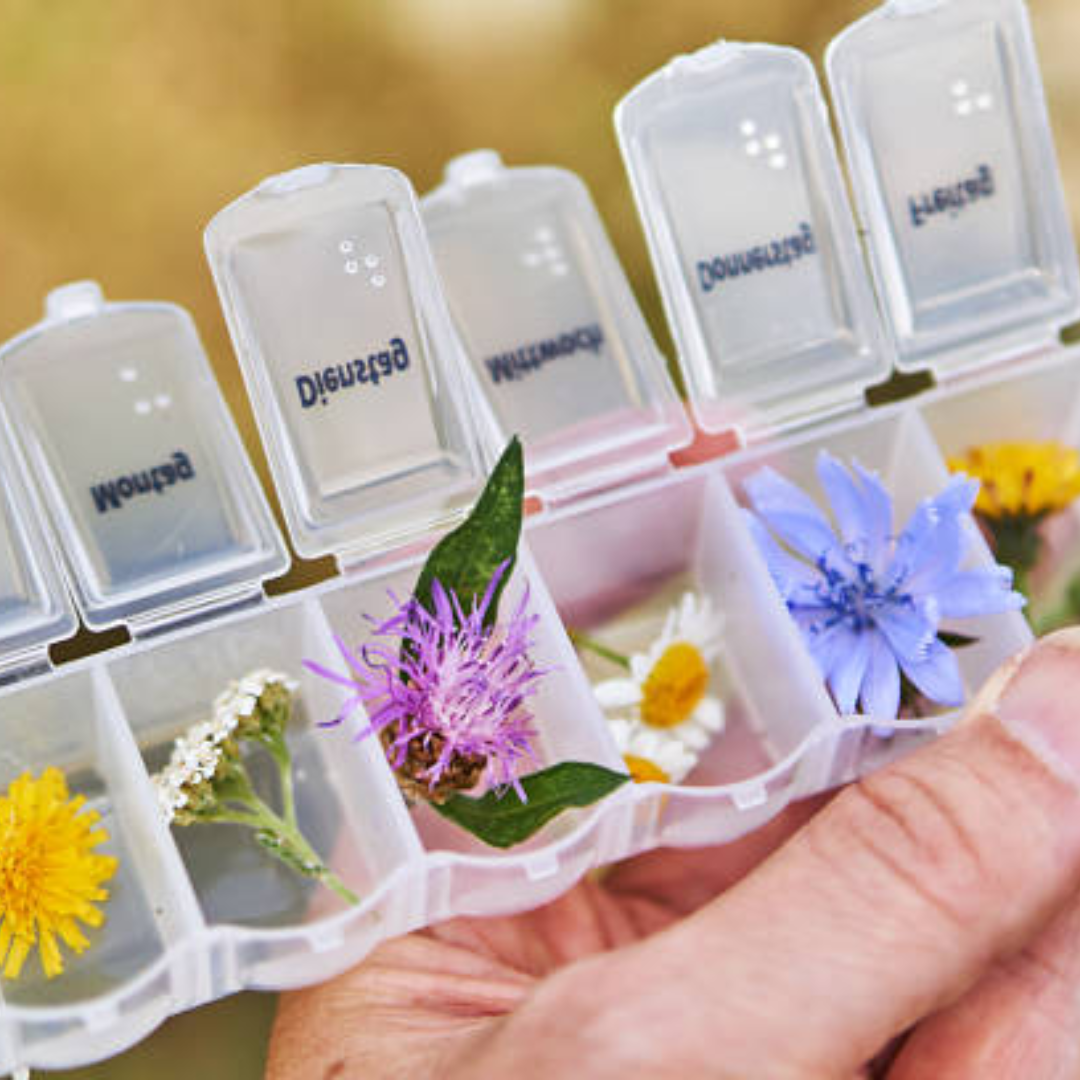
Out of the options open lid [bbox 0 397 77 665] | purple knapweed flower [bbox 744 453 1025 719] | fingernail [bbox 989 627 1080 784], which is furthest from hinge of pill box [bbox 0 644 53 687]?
fingernail [bbox 989 627 1080 784]

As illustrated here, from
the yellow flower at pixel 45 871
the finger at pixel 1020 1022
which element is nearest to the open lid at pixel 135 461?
the yellow flower at pixel 45 871

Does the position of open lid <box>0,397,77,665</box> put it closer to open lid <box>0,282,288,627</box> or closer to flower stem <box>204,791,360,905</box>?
open lid <box>0,282,288,627</box>

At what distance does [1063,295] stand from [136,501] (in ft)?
1.86

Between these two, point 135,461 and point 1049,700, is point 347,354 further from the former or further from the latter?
point 1049,700

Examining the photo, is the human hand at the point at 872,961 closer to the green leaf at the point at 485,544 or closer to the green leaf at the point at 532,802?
the green leaf at the point at 532,802

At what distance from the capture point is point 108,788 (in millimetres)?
786

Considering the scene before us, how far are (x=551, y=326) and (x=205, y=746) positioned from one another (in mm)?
319

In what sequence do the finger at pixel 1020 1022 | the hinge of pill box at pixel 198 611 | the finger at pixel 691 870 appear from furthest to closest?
the finger at pixel 691 870 < the hinge of pill box at pixel 198 611 < the finger at pixel 1020 1022

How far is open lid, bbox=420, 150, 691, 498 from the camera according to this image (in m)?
0.82

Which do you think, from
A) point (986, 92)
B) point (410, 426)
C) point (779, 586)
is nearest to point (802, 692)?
point (779, 586)

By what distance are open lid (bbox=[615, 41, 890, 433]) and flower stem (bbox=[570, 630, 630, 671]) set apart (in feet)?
0.49

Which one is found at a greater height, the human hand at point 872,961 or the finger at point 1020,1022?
the human hand at point 872,961

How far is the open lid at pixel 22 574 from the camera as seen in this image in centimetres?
75

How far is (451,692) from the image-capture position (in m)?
0.71
